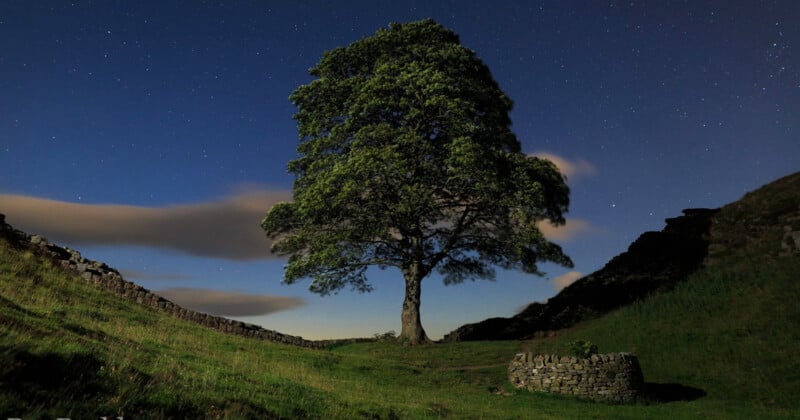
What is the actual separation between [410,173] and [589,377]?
1589 centimetres

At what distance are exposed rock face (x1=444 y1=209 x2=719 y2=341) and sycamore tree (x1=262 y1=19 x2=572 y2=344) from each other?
279 inches

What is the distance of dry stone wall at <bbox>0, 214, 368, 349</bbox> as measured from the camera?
1308 inches

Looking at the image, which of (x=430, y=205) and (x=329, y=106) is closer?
(x=430, y=205)

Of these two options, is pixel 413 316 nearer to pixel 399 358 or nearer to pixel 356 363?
pixel 399 358

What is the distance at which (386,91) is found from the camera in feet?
114

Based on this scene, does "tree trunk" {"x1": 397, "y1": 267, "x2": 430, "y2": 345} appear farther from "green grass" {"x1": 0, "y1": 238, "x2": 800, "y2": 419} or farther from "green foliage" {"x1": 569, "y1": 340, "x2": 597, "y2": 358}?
"green foliage" {"x1": 569, "y1": 340, "x2": 597, "y2": 358}

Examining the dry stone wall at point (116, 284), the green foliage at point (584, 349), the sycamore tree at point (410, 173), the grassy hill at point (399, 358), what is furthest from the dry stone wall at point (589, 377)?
the dry stone wall at point (116, 284)

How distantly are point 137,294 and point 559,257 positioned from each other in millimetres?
25250

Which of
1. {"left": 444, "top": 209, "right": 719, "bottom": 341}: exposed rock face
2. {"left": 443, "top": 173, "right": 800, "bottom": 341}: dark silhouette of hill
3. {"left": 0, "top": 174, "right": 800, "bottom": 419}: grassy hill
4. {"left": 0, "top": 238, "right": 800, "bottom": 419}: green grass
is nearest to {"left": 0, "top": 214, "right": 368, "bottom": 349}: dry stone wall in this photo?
{"left": 0, "top": 174, "right": 800, "bottom": 419}: grassy hill

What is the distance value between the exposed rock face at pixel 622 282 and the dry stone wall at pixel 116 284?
1592 cm

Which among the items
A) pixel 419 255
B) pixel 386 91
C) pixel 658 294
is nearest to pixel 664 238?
pixel 658 294

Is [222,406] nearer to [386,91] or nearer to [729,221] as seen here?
[386,91]

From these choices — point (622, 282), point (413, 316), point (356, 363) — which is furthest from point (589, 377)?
point (622, 282)

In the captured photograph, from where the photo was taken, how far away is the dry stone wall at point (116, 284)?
33.2 m
